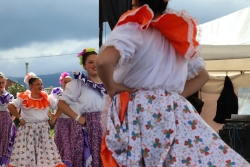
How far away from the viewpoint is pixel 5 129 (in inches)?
218

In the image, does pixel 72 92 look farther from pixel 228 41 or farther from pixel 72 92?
pixel 228 41

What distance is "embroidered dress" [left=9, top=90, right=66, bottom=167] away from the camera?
4930 millimetres

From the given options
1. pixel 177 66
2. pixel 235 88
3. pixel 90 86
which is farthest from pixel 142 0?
pixel 235 88

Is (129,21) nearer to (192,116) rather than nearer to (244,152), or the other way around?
(192,116)

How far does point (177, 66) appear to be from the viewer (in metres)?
1.40

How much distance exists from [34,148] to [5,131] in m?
0.89

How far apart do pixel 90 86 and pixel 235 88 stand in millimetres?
3560

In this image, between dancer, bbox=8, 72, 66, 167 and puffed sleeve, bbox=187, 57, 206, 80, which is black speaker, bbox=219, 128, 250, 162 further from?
dancer, bbox=8, 72, 66, 167

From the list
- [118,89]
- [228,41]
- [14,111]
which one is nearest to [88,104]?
[118,89]

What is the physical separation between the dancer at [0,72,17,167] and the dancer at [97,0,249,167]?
4.68 meters

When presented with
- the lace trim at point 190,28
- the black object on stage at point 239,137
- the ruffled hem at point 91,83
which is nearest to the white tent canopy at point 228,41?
the black object on stage at point 239,137

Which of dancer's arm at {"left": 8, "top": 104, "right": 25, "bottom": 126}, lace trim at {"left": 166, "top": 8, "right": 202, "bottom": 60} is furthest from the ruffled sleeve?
dancer's arm at {"left": 8, "top": 104, "right": 25, "bottom": 126}

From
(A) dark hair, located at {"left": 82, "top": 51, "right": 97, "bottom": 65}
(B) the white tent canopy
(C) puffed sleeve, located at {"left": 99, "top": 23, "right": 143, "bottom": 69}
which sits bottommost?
(C) puffed sleeve, located at {"left": 99, "top": 23, "right": 143, "bottom": 69}

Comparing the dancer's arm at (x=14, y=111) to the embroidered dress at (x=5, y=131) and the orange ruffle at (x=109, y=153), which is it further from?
the orange ruffle at (x=109, y=153)
